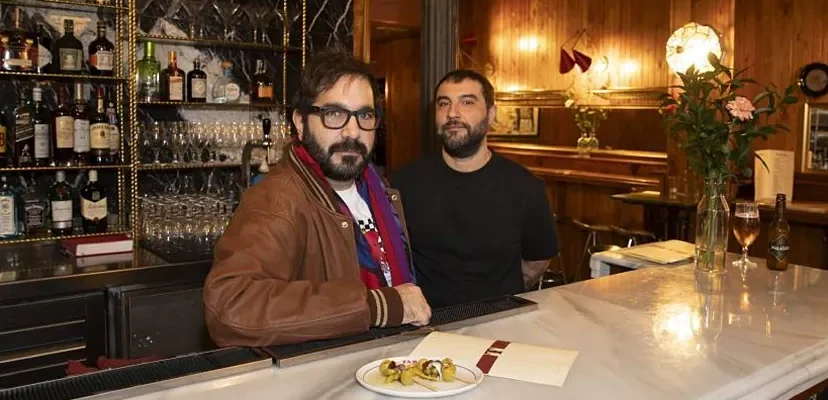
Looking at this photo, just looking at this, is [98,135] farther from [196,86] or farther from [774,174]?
[774,174]

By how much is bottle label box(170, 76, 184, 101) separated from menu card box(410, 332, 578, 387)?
238cm

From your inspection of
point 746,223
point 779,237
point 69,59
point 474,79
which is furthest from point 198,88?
point 779,237

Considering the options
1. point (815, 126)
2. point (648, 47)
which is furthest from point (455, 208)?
point (648, 47)

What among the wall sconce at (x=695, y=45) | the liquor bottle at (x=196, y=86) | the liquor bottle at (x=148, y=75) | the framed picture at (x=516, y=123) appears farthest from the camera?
the framed picture at (x=516, y=123)

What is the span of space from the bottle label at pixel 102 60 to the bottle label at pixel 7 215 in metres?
0.67

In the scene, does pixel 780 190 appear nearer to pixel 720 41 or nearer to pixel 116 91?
pixel 720 41

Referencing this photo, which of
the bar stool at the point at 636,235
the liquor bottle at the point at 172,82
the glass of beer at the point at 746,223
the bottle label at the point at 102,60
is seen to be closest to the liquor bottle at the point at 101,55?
the bottle label at the point at 102,60

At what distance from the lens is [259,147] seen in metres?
3.85

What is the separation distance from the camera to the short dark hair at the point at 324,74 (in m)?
1.91

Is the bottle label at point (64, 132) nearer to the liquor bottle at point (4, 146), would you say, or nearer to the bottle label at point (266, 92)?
the liquor bottle at point (4, 146)

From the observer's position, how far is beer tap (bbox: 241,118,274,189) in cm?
371

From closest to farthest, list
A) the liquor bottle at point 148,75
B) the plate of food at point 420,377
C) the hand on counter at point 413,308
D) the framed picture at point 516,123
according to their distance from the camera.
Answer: the plate of food at point 420,377 < the hand on counter at point 413,308 < the liquor bottle at point 148,75 < the framed picture at point 516,123

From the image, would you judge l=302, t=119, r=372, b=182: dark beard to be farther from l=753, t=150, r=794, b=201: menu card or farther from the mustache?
l=753, t=150, r=794, b=201: menu card

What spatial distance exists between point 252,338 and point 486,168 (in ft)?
4.80
